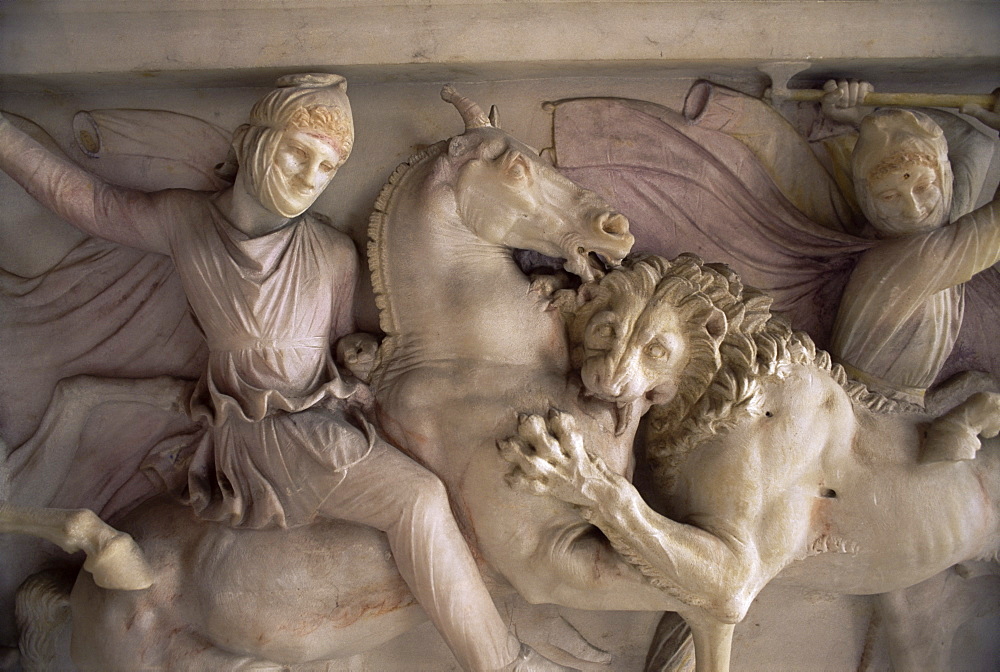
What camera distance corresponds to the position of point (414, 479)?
3268mm

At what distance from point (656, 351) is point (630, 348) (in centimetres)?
10

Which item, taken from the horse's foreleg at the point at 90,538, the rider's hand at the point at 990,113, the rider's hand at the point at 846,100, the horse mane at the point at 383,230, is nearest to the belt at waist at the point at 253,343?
the horse mane at the point at 383,230

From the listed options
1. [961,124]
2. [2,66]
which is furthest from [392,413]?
[961,124]

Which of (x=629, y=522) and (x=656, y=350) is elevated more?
(x=656, y=350)

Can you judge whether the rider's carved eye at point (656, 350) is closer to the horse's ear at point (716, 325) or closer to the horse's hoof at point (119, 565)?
the horse's ear at point (716, 325)

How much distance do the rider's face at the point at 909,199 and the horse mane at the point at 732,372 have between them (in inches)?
24.8

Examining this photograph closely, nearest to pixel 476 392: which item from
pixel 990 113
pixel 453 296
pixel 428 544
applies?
pixel 453 296

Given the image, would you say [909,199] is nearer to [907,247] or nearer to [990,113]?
[907,247]

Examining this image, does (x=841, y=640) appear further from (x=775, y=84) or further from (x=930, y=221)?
(x=775, y=84)

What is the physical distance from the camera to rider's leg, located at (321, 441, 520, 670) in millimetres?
3234

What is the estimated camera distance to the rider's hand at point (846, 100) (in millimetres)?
3654

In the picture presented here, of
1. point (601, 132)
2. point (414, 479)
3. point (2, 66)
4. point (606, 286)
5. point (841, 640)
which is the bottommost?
point (841, 640)

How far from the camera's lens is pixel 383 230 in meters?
3.41

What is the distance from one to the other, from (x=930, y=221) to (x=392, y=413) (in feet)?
7.83
